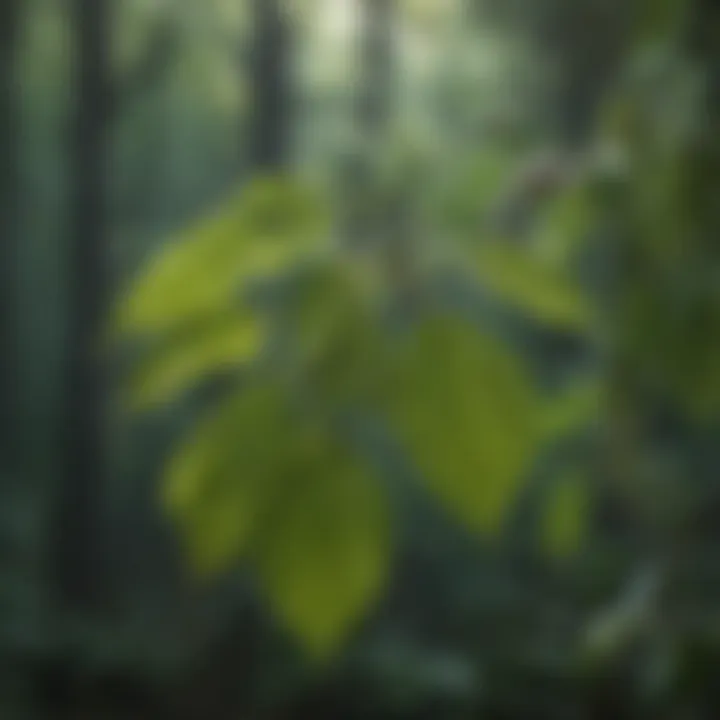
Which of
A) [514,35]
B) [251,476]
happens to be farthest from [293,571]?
[514,35]

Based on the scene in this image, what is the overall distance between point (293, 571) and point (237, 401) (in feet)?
0.09

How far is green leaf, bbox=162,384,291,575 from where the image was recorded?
19cm

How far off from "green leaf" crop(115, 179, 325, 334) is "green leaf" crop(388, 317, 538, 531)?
0.10 ft

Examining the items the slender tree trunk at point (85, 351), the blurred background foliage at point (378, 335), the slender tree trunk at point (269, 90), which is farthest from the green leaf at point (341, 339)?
the slender tree trunk at point (85, 351)

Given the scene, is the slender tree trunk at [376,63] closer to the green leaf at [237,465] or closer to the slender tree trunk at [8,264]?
the green leaf at [237,465]

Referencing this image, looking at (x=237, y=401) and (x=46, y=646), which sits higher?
(x=46, y=646)

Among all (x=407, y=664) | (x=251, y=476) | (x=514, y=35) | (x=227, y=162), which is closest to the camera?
(x=251, y=476)

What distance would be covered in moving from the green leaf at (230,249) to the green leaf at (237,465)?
20 mm

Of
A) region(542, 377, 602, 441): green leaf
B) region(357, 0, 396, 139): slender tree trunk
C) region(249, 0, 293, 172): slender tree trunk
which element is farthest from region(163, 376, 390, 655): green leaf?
Result: region(249, 0, 293, 172): slender tree trunk

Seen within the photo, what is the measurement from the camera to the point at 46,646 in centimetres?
128

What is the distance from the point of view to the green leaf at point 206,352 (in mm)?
205

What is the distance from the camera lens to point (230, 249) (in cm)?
21

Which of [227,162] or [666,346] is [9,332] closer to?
[227,162]

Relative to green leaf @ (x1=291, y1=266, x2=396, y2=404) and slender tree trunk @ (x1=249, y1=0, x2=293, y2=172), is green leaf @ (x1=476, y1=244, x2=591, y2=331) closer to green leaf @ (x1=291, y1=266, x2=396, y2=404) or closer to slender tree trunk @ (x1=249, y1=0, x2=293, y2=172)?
green leaf @ (x1=291, y1=266, x2=396, y2=404)
